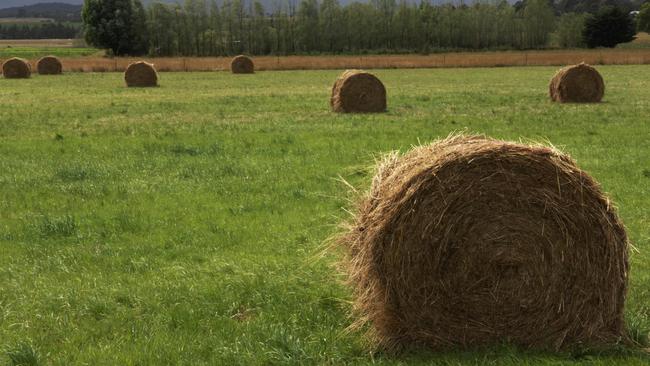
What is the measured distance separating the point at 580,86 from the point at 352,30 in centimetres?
10201

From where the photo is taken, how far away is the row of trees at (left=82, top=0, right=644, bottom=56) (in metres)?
120

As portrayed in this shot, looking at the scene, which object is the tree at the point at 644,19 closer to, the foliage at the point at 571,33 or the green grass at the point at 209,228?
the foliage at the point at 571,33

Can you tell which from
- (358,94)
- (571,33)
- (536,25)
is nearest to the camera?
(358,94)

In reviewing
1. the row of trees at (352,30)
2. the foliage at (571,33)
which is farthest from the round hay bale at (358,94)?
the foliage at (571,33)

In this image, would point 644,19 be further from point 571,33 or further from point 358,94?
point 358,94

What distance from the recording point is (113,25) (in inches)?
4035

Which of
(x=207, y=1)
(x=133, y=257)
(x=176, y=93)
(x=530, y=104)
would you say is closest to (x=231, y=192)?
(x=133, y=257)

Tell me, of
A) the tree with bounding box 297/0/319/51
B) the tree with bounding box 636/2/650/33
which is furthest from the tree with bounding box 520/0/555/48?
the tree with bounding box 297/0/319/51

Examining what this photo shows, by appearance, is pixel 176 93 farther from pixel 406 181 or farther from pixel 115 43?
pixel 115 43

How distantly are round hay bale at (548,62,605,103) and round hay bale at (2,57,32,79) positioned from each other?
39.0 metres

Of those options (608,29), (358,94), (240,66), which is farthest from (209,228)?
(608,29)

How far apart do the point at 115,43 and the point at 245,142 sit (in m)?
93.4

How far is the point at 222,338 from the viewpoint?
6.37 metres

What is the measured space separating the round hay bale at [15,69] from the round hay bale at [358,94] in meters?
34.2
